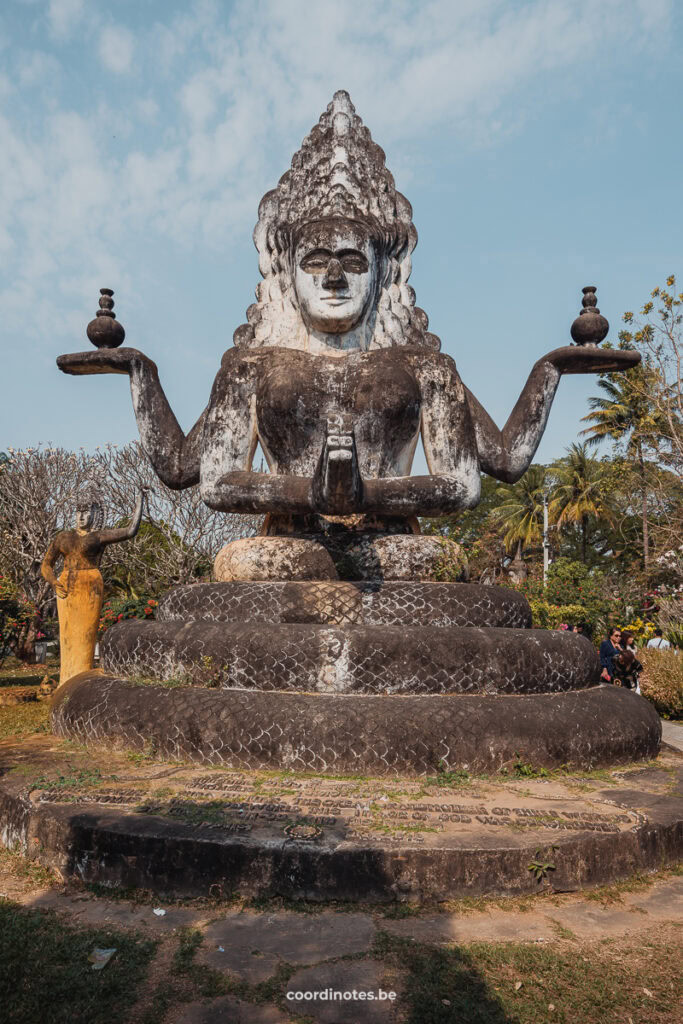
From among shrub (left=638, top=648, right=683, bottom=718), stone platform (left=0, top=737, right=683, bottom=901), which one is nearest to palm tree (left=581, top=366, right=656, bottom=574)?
shrub (left=638, top=648, right=683, bottom=718)

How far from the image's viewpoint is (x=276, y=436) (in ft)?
20.7

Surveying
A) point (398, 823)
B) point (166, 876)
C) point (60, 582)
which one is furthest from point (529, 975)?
point (60, 582)

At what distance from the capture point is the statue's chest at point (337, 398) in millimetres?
6117

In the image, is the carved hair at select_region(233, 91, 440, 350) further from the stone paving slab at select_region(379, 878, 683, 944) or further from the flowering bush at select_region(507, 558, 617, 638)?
the flowering bush at select_region(507, 558, 617, 638)

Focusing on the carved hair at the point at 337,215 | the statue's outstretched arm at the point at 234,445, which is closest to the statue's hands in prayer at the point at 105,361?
the statue's outstretched arm at the point at 234,445

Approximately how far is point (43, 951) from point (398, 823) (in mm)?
1515

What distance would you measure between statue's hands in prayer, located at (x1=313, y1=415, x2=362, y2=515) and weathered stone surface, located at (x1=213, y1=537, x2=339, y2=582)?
22.3 inches

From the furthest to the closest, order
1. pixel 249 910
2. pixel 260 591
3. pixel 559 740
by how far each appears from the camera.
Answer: pixel 260 591 → pixel 559 740 → pixel 249 910

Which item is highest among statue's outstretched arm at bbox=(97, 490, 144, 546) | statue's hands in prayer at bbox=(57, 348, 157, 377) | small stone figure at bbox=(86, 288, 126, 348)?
small stone figure at bbox=(86, 288, 126, 348)

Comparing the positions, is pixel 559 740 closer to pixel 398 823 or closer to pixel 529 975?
pixel 398 823

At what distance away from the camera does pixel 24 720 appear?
7.72 metres

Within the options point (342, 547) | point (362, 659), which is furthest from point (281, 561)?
point (362, 659)

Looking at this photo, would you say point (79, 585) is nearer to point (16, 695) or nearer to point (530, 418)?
point (16, 695)

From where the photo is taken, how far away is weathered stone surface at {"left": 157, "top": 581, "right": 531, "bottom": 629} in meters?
5.07
